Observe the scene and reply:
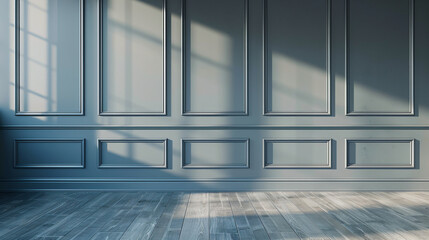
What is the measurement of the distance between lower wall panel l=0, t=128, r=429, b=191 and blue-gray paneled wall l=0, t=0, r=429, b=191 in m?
0.01

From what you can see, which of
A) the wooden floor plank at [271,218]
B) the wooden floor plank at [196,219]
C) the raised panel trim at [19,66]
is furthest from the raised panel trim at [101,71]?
the wooden floor plank at [271,218]

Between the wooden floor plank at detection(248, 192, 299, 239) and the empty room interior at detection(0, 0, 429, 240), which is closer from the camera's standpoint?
the wooden floor plank at detection(248, 192, 299, 239)

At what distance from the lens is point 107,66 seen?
181 inches

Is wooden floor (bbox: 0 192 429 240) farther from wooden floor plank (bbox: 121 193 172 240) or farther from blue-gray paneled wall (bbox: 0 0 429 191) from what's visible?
blue-gray paneled wall (bbox: 0 0 429 191)

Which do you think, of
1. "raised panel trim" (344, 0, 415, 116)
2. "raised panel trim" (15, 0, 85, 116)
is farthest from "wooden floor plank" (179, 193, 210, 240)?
"raised panel trim" (344, 0, 415, 116)

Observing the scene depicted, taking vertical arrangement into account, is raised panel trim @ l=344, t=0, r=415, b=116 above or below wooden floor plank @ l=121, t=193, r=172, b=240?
above

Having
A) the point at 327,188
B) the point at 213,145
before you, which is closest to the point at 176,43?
the point at 213,145

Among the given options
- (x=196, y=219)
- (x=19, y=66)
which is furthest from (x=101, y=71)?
(x=196, y=219)

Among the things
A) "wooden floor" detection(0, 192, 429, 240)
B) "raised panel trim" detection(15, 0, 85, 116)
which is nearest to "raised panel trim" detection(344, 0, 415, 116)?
"wooden floor" detection(0, 192, 429, 240)

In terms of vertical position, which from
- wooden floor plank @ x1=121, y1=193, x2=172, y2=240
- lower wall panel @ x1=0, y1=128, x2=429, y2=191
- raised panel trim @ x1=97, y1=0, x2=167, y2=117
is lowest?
wooden floor plank @ x1=121, y1=193, x2=172, y2=240

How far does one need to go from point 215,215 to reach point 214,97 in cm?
156

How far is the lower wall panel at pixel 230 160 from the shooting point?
15.0ft

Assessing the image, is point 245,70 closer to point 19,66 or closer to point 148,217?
point 148,217

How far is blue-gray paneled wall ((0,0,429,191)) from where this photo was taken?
180 inches
